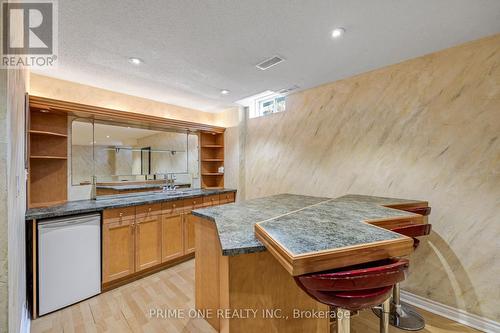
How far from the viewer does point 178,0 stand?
4.88 feet

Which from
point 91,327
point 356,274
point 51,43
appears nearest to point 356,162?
point 356,274

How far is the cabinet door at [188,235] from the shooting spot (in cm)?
329

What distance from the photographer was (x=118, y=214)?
2.62 m

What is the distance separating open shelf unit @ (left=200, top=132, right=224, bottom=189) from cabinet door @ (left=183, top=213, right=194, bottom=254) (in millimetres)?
1166

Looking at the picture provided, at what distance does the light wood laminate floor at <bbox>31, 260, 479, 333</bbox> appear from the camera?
1917 millimetres

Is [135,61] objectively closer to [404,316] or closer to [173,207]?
[173,207]

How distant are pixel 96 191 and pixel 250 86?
2.70 metres

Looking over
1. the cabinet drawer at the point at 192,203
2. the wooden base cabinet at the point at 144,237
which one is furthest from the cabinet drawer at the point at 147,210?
the cabinet drawer at the point at 192,203

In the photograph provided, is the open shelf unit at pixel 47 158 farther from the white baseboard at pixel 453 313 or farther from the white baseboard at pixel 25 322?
the white baseboard at pixel 453 313

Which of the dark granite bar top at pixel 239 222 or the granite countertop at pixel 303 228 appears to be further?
the dark granite bar top at pixel 239 222

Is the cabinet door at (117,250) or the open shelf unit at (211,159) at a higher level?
the open shelf unit at (211,159)

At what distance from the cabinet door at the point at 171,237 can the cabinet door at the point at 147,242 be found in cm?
7

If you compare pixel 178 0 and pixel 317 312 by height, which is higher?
pixel 178 0

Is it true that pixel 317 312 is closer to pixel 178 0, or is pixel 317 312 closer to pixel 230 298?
pixel 230 298
